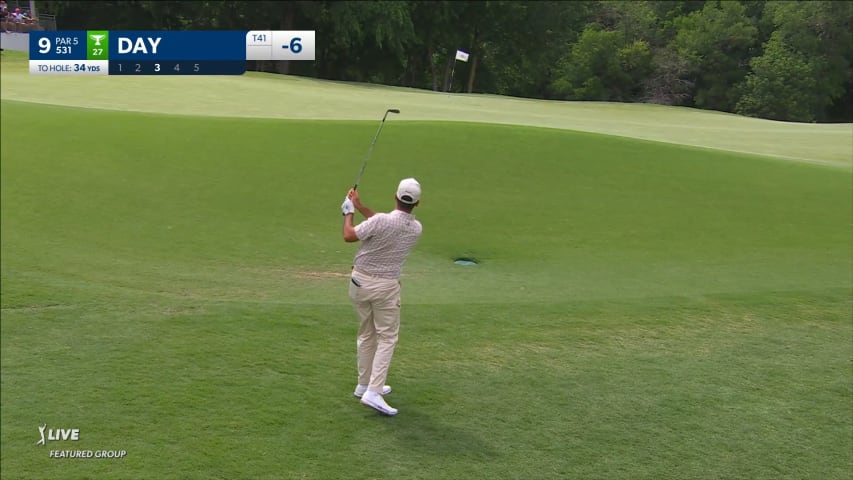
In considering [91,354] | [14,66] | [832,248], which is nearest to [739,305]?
[832,248]

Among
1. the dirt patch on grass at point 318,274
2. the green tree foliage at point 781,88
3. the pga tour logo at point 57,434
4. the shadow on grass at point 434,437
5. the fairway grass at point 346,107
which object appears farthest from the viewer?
the green tree foliage at point 781,88

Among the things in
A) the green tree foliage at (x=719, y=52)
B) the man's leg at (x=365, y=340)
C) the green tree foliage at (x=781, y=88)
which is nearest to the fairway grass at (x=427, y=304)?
the man's leg at (x=365, y=340)

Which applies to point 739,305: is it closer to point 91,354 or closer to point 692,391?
point 692,391

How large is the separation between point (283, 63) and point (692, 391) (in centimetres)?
4508

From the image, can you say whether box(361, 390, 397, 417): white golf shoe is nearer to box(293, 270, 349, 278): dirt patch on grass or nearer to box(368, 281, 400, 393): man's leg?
box(368, 281, 400, 393): man's leg

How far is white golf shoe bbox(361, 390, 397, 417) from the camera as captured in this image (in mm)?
6664

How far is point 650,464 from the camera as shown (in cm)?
630

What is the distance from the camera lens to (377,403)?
262 inches

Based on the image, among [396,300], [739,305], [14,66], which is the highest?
[14,66]

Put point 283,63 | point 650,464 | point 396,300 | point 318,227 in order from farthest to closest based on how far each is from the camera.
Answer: point 283,63
point 318,227
point 396,300
point 650,464

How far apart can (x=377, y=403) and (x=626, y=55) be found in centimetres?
6078
